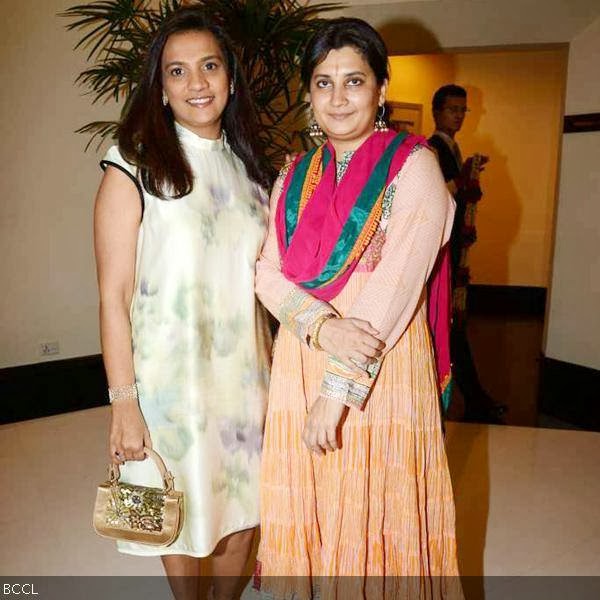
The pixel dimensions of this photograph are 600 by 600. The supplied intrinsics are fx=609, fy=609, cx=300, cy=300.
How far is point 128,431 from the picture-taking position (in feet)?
4.86

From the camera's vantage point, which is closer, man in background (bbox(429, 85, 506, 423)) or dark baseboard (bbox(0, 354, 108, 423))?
man in background (bbox(429, 85, 506, 423))

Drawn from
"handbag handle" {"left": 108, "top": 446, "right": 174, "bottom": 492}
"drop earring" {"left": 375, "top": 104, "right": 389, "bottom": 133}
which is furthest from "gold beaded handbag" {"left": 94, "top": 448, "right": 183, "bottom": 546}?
"drop earring" {"left": 375, "top": 104, "right": 389, "bottom": 133}

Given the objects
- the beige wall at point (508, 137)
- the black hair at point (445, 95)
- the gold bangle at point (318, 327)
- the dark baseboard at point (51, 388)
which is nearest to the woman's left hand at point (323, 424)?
the gold bangle at point (318, 327)

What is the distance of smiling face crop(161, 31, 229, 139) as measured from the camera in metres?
1.47

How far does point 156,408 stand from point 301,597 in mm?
589

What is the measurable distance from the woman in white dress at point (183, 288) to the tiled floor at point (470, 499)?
2.94 feet

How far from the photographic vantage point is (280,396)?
148cm

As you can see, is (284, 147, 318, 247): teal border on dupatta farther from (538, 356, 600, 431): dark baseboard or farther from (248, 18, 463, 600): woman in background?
(538, 356, 600, 431): dark baseboard

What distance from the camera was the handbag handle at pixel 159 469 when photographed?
58.4 inches

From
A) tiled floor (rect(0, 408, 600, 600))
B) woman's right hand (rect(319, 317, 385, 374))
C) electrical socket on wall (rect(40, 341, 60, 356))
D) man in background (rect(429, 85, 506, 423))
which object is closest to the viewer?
woman's right hand (rect(319, 317, 385, 374))

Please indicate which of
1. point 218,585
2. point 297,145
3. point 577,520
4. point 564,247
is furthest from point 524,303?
point 218,585

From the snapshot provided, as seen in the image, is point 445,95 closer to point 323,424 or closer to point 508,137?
point 323,424

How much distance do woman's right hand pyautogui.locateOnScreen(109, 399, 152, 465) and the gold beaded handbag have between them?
0.06 meters

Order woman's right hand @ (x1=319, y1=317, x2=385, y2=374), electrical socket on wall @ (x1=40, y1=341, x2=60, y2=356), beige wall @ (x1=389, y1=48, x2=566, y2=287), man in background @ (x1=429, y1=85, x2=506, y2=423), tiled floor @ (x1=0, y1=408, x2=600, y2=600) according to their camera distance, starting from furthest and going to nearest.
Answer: beige wall @ (x1=389, y1=48, x2=566, y2=287)
electrical socket on wall @ (x1=40, y1=341, x2=60, y2=356)
man in background @ (x1=429, y1=85, x2=506, y2=423)
tiled floor @ (x1=0, y1=408, x2=600, y2=600)
woman's right hand @ (x1=319, y1=317, x2=385, y2=374)
